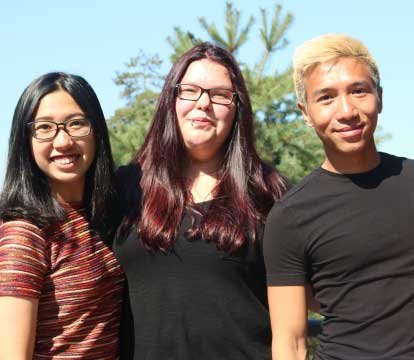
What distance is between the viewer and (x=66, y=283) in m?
2.54

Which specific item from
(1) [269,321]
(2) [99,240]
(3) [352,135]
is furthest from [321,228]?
(2) [99,240]

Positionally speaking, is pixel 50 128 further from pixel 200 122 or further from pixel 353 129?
pixel 353 129

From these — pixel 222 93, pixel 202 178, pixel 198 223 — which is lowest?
pixel 198 223

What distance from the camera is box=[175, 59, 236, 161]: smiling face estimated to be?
2.83 metres

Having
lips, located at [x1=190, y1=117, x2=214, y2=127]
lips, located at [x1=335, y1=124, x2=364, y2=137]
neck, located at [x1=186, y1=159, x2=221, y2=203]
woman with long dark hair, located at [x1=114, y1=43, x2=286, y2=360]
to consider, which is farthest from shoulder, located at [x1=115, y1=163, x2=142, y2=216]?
lips, located at [x1=335, y1=124, x2=364, y2=137]

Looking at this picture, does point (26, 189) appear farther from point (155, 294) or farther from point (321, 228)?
point (321, 228)

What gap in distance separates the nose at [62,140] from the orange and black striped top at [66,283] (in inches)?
10.5

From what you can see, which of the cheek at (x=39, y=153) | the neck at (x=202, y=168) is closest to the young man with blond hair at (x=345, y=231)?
the neck at (x=202, y=168)

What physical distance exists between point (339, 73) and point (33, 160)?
1.14m

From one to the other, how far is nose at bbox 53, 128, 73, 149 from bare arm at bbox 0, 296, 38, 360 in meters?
0.56

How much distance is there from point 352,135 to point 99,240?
1.04 meters

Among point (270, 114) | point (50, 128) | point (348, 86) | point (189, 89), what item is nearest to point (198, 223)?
point (189, 89)

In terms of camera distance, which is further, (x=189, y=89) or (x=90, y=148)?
(x=189, y=89)

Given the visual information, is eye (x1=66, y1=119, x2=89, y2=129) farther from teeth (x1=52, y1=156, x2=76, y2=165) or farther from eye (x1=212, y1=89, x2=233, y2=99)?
eye (x1=212, y1=89, x2=233, y2=99)
